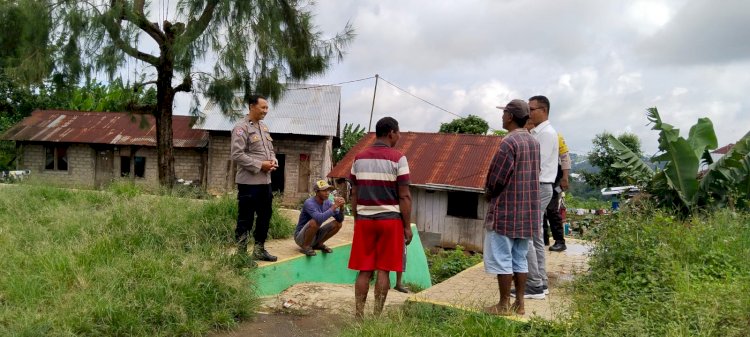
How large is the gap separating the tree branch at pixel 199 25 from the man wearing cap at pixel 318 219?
532cm

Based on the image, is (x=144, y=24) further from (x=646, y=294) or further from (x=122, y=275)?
(x=646, y=294)

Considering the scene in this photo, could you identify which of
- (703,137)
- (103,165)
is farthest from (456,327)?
(103,165)

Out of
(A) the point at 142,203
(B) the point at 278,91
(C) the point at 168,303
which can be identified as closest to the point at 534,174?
(C) the point at 168,303

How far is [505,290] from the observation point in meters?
3.90

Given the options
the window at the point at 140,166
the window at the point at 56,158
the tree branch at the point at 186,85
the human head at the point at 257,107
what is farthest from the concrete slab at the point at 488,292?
the window at the point at 56,158

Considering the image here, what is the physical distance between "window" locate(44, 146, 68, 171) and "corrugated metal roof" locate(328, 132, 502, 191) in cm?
1079

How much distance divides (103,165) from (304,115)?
7968 mm

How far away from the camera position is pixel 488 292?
5066mm

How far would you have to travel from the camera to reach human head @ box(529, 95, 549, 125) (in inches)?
182

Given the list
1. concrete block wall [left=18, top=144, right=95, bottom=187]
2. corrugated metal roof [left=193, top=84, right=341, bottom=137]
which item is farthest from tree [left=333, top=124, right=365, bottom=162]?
concrete block wall [left=18, top=144, right=95, bottom=187]

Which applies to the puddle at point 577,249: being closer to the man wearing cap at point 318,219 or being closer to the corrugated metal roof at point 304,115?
the man wearing cap at point 318,219

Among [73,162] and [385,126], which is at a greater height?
[385,126]

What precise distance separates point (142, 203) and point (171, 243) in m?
1.47

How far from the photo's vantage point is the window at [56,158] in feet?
69.1
